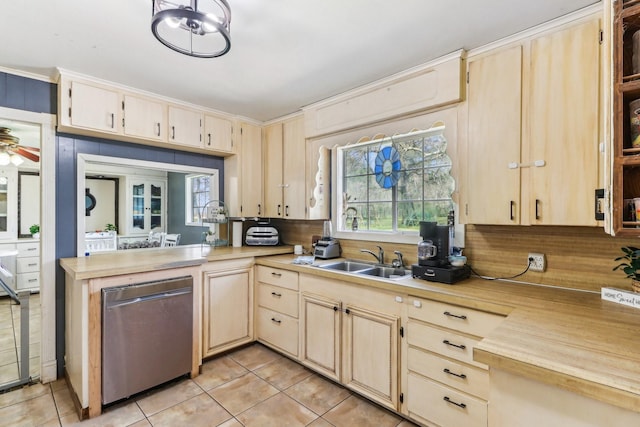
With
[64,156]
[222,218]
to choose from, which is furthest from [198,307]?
[64,156]

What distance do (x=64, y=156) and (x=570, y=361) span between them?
11.1 feet

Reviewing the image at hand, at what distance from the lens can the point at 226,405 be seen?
2.15m

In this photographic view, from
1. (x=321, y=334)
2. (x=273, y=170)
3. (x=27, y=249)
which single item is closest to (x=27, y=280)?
(x=27, y=249)

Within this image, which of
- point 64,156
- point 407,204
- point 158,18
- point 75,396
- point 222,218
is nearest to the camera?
point 158,18

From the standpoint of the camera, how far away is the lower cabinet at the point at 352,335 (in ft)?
6.66

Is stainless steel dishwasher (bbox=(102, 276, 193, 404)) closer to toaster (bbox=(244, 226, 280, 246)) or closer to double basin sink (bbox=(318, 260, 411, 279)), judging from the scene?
toaster (bbox=(244, 226, 280, 246))

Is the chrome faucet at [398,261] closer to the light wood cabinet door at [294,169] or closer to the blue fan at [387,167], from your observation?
the blue fan at [387,167]

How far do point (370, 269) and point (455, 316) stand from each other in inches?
36.3

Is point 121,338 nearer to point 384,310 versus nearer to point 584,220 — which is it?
point 384,310

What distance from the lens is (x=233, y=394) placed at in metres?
2.29

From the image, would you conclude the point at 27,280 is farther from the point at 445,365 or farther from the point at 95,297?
the point at 445,365

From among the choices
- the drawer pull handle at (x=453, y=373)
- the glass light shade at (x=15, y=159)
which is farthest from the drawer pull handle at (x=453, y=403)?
the glass light shade at (x=15, y=159)

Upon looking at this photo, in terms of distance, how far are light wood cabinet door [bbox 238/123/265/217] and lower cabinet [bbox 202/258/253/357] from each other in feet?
2.43

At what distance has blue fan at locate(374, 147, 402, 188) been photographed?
108 inches
